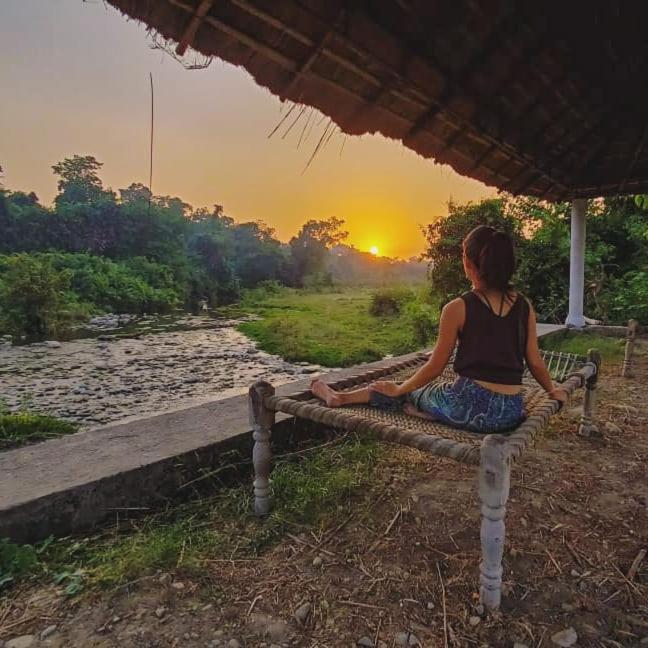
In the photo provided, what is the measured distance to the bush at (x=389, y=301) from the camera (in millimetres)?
13328

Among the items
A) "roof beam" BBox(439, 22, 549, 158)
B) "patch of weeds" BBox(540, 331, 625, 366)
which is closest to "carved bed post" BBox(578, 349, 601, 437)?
"roof beam" BBox(439, 22, 549, 158)

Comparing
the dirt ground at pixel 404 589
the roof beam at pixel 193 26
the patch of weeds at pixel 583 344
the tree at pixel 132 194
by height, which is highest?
the tree at pixel 132 194

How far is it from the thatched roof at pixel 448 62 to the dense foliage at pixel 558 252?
3.39 metres

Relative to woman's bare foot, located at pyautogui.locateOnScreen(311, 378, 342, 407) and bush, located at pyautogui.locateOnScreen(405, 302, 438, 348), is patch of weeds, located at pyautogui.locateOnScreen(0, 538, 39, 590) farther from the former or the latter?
bush, located at pyautogui.locateOnScreen(405, 302, 438, 348)

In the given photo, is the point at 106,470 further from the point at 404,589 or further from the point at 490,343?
the point at 490,343

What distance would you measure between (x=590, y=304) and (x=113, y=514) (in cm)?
685

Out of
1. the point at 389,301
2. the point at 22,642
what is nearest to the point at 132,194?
the point at 389,301

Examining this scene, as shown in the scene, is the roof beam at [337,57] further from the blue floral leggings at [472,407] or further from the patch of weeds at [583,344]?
the patch of weeds at [583,344]

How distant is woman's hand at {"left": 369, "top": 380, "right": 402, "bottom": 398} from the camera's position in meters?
1.51

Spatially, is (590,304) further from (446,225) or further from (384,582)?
(384,582)

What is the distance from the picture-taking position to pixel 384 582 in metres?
1.20

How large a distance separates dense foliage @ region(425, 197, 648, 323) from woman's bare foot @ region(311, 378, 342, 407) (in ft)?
18.4

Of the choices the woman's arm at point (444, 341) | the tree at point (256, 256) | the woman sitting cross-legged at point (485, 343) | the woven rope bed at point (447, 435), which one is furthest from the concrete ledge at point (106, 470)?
the tree at point (256, 256)

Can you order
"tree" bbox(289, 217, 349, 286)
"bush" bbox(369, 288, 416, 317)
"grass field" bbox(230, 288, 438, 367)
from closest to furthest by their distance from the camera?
"grass field" bbox(230, 288, 438, 367) → "bush" bbox(369, 288, 416, 317) → "tree" bbox(289, 217, 349, 286)
